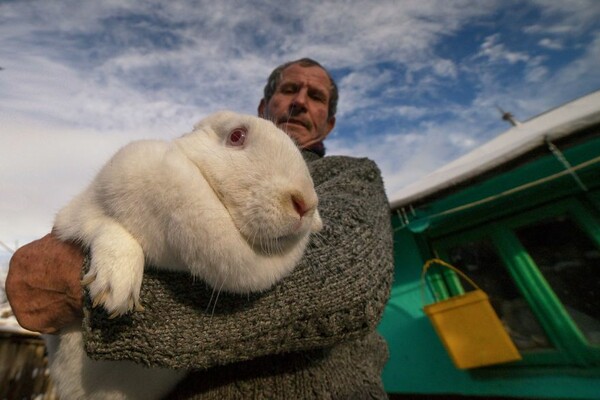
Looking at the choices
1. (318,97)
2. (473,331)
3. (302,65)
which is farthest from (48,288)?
(473,331)

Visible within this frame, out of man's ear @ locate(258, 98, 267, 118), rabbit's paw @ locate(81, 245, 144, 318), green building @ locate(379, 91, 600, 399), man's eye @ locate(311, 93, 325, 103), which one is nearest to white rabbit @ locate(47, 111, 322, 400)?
rabbit's paw @ locate(81, 245, 144, 318)

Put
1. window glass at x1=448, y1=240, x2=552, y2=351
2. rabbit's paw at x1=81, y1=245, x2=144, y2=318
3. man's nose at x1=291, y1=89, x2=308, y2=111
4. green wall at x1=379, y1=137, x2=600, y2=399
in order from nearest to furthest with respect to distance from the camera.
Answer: rabbit's paw at x1=81, y1=245, x2=144, y2=318, man's nose at x1=291, y1=89, x2=308, y2=111, green wall at x1=379, y1=137, x2=600, y2=399, window glass at x1=448, y1=240, x2=552, y2=351

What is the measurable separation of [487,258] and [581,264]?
88 centimetres

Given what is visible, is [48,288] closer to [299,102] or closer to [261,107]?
[299,102]

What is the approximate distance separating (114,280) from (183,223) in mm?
224

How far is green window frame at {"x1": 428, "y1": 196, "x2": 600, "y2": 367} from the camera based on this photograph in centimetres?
306

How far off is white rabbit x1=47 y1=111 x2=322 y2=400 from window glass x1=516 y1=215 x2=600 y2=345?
12.6 ft

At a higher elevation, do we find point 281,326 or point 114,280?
point 114,280

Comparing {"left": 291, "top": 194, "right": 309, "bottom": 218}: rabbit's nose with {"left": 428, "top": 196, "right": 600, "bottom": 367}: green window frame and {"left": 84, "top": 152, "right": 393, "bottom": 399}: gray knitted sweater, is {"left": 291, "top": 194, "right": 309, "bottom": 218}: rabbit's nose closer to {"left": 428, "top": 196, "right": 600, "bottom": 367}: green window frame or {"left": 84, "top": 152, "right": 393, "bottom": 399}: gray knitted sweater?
{"left": 84, "top": 152, "right": 393, "bottom": 399}: gray knitted sweater

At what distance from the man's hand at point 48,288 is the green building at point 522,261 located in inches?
127

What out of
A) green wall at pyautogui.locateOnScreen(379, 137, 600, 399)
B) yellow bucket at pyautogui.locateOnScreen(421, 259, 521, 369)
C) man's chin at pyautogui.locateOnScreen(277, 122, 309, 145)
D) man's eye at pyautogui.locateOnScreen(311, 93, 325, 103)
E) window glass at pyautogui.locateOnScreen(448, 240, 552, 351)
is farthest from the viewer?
window glass at pyautogui.locateOnScreen(448, 240, 552, 351)

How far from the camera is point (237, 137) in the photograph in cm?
98

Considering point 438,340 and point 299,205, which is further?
point 438,340

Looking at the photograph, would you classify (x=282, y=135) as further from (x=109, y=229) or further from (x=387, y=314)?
(x=387, y=314)
